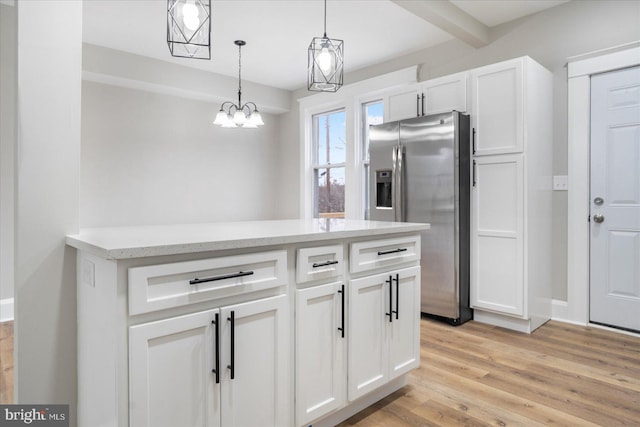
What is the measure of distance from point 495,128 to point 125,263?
291cm

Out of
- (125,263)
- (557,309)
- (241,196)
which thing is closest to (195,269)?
(125,263)

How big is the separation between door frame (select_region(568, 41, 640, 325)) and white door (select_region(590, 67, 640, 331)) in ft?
0.14

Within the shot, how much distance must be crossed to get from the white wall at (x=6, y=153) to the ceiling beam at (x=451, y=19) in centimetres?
319

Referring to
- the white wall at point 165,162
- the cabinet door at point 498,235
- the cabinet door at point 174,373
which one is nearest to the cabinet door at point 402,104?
the cabinet door at point 498,235

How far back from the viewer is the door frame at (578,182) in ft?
10.2

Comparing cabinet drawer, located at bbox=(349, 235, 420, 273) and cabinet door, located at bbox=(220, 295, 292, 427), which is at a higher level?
cabinet drawer, located at bbox=(349, 235, 420, 273)

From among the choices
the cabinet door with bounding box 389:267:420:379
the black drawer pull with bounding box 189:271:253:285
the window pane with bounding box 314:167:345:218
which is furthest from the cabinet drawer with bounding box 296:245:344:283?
the window pane with bounding box 314:167:345:218

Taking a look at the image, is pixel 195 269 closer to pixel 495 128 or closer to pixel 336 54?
pixel 336 54

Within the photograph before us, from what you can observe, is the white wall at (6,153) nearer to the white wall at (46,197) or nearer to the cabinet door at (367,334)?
the white wall at (46,197)

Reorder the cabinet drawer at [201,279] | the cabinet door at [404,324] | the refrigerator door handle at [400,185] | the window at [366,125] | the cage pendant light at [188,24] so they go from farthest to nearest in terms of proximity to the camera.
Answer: the window at [366,125] → the refrigerator door handle at [400,185] → the cabinet door at [404,324] → the cage pendant light at [188,24] → the cabinet drawer at [201,279]

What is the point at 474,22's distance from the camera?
3508 mm

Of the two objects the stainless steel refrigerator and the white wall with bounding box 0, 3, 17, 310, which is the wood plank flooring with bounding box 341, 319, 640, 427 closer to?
the stainless steel refrigerator

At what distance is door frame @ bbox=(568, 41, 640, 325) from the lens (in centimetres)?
312

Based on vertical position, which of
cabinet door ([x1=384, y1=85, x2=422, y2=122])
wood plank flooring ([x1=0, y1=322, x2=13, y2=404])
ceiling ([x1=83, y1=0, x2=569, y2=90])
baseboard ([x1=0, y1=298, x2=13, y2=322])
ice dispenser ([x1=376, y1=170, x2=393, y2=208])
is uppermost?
ceiling ([x1=83, y1=0, x2=569, y2=90])
